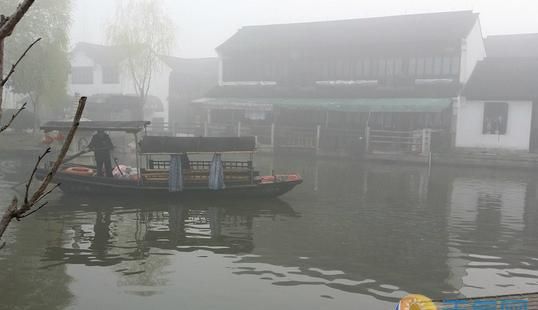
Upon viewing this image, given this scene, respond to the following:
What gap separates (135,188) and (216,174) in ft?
7.59

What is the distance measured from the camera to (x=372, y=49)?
1196 inches

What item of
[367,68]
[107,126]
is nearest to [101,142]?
[107,126]

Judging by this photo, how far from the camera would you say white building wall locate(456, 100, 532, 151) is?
26047mm

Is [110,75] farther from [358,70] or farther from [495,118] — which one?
[495,118]

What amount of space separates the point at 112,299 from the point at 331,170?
16.5 meters

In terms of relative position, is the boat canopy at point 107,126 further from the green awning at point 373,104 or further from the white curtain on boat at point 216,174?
the green awning at point 373,104

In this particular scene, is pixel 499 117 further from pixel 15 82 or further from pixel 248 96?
pixel 15 82

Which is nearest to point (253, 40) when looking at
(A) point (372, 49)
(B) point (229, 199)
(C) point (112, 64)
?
(A) point (372, 49)

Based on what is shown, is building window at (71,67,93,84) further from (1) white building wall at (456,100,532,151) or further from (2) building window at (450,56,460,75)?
(1) white building wall at (456,100,532,151)

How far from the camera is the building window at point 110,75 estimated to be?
4031 cm

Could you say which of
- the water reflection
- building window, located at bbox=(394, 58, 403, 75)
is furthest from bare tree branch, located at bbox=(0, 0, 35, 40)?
building window, located at bbox=(394, 58, 403, 75)

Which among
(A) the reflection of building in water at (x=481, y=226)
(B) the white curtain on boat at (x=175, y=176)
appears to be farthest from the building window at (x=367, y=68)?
(B) the white curtain on boat at (x=175, y=176)

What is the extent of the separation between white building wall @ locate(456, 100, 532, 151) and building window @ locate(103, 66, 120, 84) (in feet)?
86.9

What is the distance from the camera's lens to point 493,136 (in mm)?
26766
